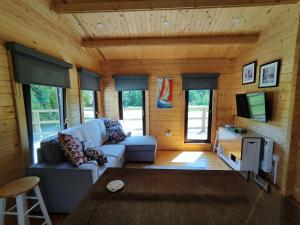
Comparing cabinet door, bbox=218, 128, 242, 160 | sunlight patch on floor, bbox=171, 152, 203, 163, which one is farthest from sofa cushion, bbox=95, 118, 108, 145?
cabinet door, bbox=218, 128, 242, 160

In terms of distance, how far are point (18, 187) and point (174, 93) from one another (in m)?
3.51

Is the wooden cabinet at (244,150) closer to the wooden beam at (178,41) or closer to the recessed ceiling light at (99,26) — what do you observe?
the wooden beam at (178,41)

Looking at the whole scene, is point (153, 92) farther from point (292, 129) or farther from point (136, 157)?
point (292, 129)

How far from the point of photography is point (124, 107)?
4461 mm

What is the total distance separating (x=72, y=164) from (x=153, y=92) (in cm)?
275

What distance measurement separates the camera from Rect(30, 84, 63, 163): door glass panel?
2.21m

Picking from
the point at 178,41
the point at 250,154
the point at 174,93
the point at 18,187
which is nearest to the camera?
the point at 18,187

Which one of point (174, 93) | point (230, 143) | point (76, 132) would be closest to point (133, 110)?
point (174, 93)

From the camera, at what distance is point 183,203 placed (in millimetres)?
817

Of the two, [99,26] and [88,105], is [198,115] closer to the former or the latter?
[88,105]

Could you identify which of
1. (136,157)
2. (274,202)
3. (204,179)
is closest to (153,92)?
(136,157)

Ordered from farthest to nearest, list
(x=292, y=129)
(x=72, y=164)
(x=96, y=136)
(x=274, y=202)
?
1. (x=96, y=136)
2. (x=292, y=129)
3. (x=72, y=164)
4. (x=274, y=202)

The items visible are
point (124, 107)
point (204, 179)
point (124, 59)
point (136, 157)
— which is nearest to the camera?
point (204, 179)

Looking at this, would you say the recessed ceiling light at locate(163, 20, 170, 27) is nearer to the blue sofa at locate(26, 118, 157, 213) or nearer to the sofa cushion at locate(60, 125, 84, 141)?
the sofa cushion at locate(60, 125, 84, 141)
